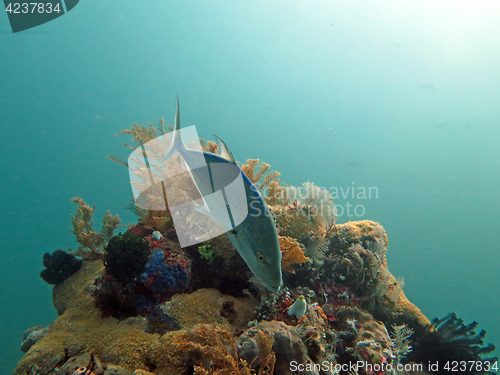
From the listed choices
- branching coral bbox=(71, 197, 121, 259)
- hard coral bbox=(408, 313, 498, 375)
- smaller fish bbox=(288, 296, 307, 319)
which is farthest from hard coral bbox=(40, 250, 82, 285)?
hard coral bbox=(408, 313, 498, 375)

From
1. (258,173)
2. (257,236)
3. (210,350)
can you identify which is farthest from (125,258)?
(258,173)

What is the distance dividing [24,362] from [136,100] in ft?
389

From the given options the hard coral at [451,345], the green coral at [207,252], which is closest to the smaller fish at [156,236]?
the green coral at [207,252]

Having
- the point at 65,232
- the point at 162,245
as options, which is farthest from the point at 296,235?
the point at 65,232

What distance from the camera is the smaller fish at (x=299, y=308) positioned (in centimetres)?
334

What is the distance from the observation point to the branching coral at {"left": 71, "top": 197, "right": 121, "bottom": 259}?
5.66m

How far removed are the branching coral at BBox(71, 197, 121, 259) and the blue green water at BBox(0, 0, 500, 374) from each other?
61624mm

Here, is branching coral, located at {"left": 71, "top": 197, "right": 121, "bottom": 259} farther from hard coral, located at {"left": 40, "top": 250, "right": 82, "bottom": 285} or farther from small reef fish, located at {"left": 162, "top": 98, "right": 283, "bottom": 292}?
small reef fish, located at {"left": 162, "top": 98, "right": 283, "bottom": 292}

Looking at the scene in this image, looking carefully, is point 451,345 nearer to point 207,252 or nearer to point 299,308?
point 299,308

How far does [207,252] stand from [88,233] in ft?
12.2

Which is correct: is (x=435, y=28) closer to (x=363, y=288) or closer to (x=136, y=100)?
(x=363, y=288)

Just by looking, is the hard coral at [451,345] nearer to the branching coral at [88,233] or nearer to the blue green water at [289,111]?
the branching coral at [88,233]

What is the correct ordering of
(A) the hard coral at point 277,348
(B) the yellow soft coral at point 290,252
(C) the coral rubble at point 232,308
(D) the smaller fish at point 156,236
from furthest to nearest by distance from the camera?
(D) the smaller fish at point 156,236, (B) the yellow soft coral at point 290,252, (C) the coral rubble at point 232,308, (A) the hard coral at point 277,348

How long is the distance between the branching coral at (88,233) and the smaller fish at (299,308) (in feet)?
16.4
